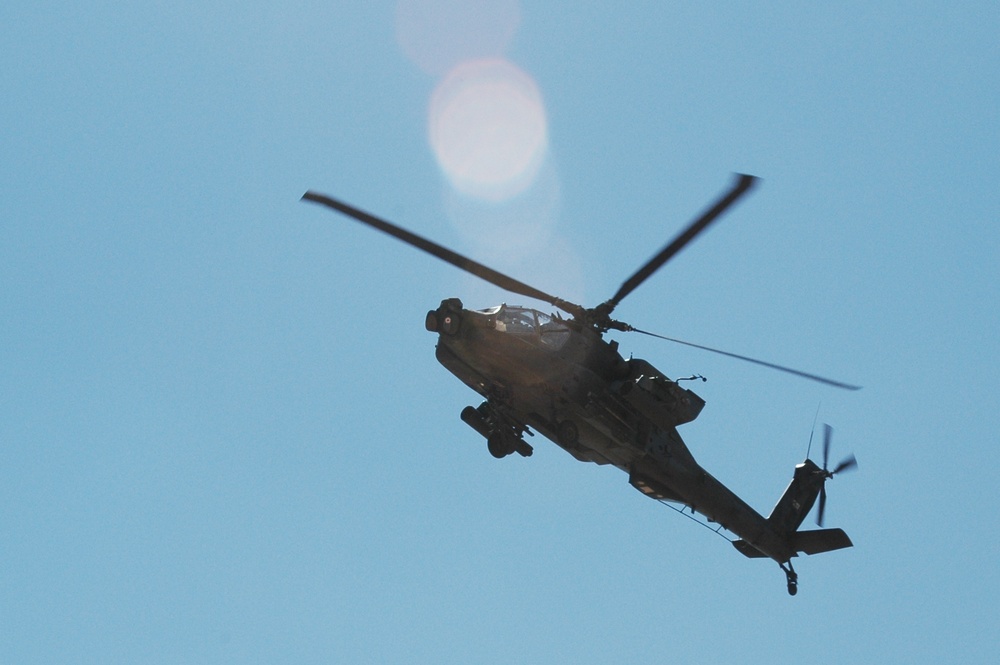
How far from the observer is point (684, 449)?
2478 cm

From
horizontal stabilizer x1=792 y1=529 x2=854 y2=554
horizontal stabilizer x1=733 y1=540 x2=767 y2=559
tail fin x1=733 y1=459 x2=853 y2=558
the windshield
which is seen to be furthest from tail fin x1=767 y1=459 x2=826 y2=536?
the windshield

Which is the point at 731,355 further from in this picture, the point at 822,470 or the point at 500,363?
the point at 822,470

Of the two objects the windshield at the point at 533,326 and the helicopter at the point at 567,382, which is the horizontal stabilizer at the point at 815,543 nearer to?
the helicopter at the point at 567,382

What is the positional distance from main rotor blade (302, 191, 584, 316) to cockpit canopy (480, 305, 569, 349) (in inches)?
21.6

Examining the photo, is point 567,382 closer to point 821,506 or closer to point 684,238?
point 684,238

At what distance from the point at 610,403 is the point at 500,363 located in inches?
106

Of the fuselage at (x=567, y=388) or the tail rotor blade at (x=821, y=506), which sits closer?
the fuselage at (x=567, y=388)

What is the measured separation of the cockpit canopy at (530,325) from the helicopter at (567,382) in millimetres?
20

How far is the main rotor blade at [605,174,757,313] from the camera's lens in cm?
1777

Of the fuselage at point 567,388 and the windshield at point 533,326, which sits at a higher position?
the windshield at point 533,326

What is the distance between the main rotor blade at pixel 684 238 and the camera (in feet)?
58.3

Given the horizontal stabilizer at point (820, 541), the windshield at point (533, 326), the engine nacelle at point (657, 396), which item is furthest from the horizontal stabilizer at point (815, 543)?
the windshield at point (533, 326)

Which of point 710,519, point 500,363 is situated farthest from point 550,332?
point 710,519

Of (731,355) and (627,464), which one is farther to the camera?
(627,464)
